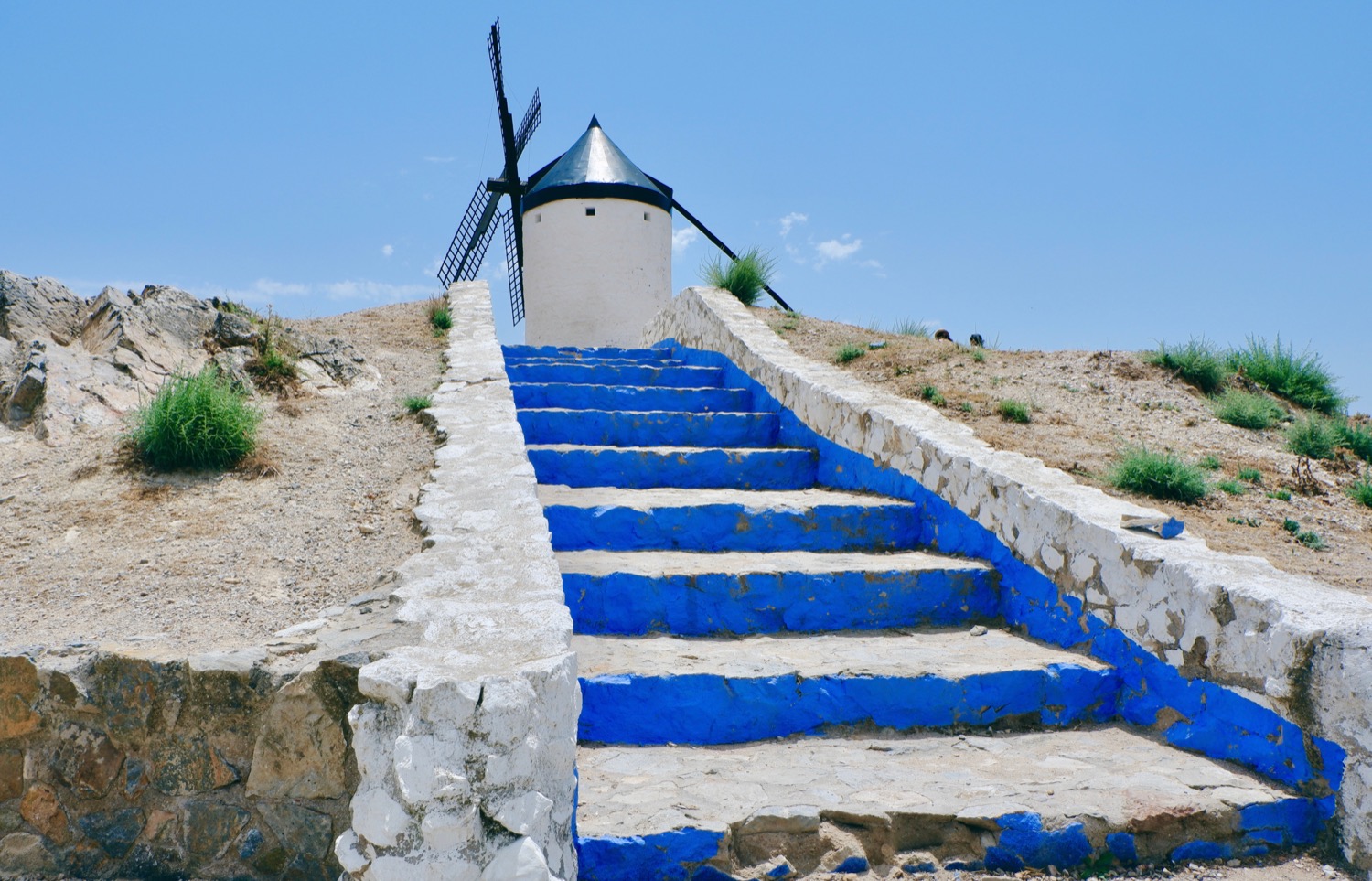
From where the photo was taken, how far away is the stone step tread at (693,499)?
423cm

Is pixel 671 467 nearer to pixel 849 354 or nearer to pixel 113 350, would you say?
pixel 849 354

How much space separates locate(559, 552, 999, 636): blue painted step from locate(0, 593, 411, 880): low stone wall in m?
1.33

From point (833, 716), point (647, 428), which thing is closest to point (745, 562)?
point (833, 716)

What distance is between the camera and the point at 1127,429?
5.51m

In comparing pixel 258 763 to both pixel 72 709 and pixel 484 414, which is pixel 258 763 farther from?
pixel 484 414

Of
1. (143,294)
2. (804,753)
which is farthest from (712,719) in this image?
(143,294)

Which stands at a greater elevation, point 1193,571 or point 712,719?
point 1193,571

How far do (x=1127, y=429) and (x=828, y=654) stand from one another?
3.25m

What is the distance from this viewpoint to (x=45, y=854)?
221 centimetres

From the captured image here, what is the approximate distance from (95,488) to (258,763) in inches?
101

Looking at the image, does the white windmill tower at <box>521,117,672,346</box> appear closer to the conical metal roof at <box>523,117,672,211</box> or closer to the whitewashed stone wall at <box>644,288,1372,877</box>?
the conical metal roof at <box>523,117,672,211</box>

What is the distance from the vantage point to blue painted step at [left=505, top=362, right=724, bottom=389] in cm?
672

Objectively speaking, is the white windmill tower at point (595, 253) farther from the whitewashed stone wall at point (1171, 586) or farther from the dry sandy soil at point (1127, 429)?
the whitewashed stone wall at point (1171, 586)

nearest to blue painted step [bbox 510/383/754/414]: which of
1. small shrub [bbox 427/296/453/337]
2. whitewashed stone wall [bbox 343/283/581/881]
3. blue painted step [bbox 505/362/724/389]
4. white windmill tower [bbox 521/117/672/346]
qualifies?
blue painted step [bbox 505/362/724/389]
